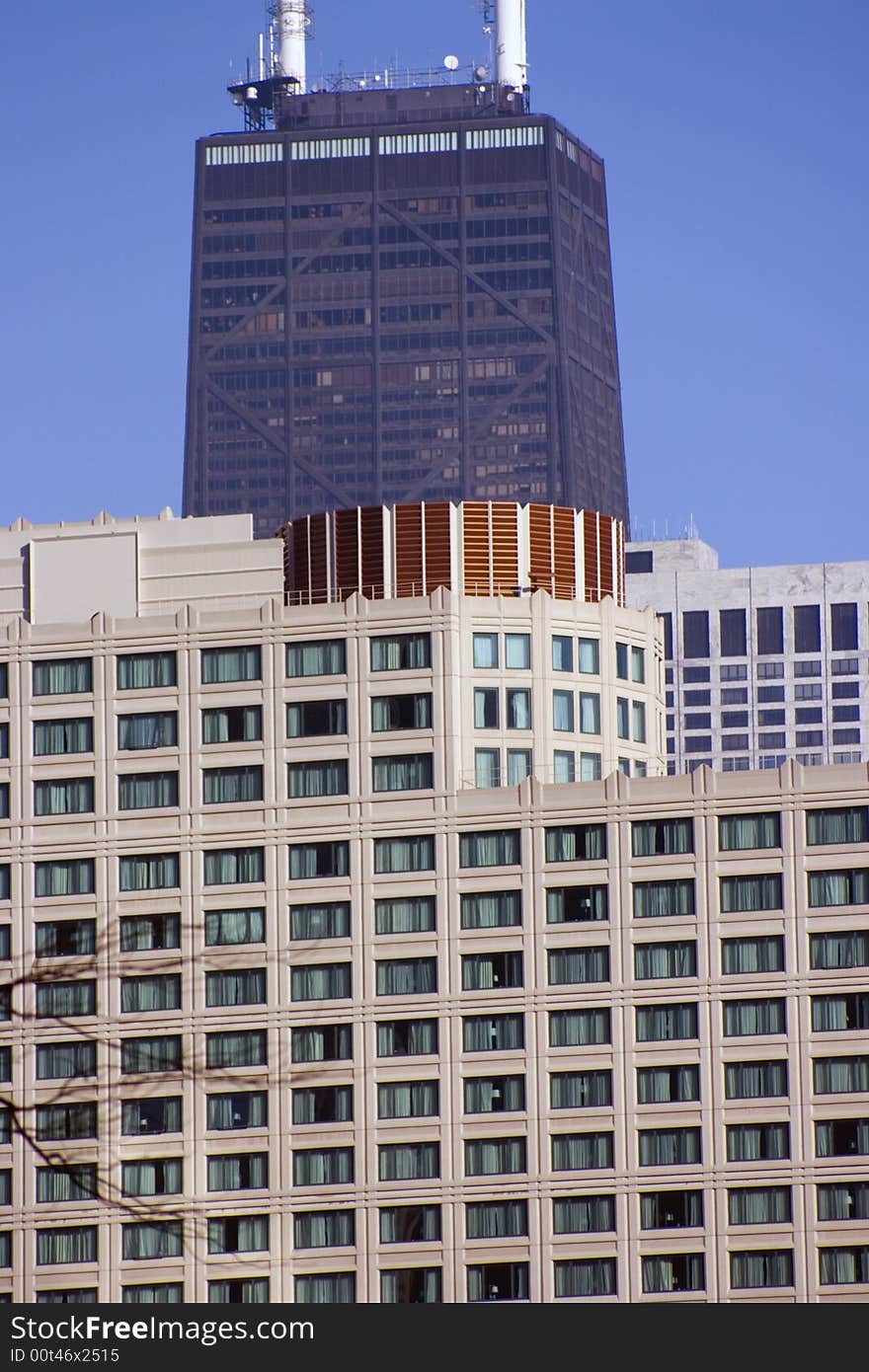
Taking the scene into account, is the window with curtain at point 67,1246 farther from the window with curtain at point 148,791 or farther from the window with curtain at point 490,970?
the window with curtain at point 490,970

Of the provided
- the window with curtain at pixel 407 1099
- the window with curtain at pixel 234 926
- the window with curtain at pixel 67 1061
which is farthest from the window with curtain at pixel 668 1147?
the window with curtain at pixel 67 1061

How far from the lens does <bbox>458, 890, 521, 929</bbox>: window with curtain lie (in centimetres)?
18638

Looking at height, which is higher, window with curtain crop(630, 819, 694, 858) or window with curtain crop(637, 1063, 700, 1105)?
window with curtain crop(630, 819, 694, 858)

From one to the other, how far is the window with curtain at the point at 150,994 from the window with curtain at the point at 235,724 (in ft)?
49.4

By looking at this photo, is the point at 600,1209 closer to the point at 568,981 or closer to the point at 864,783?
the point at 568,981

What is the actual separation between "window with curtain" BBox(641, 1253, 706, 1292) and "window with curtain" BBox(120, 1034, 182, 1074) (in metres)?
31.1

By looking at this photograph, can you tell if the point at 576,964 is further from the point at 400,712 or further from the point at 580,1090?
the point at 400,712

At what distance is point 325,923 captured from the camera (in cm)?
18862

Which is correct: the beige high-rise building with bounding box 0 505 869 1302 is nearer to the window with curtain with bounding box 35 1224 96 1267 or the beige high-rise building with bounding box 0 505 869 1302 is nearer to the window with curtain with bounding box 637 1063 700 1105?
the window with curtain with bounding box 637 1063 700 1105

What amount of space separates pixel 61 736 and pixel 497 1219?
4067 cm

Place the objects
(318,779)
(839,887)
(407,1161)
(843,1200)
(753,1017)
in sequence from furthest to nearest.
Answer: (318,779) < (407,1161) < (839,887) < (753,1017) < (843,1200)

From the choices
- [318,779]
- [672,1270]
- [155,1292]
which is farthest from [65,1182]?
[672,1270]

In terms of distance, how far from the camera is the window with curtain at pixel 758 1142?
181625 millimetres

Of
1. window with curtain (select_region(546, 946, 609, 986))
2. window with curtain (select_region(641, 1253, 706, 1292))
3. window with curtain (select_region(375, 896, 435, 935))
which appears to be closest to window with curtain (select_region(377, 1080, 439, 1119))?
window with curtain (select_region(375, 896, 435, 935))
